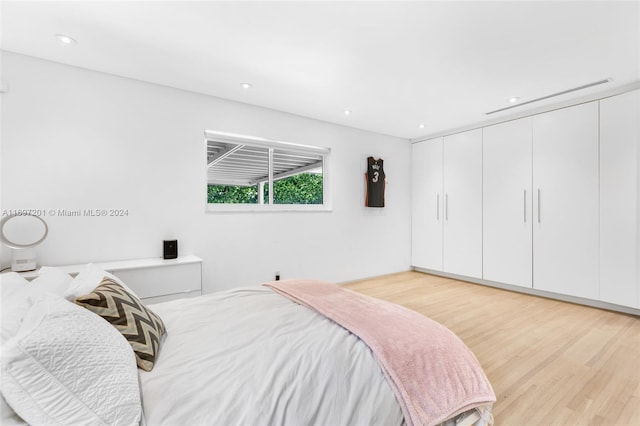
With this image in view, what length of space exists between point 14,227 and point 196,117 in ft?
6.17

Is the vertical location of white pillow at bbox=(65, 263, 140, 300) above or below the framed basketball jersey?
below

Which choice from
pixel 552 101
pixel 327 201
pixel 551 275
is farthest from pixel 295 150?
pixel 551 275

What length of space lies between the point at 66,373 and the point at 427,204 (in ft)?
16.9

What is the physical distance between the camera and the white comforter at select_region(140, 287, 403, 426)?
1005mm

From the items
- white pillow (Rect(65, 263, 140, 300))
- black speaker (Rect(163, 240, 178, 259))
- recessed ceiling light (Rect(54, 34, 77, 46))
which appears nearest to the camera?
white pillow (Rect(65, 263, 140, 300))

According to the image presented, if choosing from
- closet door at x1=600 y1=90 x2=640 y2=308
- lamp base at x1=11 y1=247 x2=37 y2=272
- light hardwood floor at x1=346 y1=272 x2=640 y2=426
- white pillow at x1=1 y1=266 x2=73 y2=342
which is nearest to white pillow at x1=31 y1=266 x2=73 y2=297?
white pillow at x1=1 y1=266 x2=73 y2=342

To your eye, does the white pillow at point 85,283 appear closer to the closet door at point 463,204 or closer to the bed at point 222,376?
the bed at point 222,376

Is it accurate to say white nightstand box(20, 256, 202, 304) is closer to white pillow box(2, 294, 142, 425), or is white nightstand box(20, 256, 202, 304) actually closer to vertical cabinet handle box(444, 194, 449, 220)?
white pillow box(2, 294, 142, 425)

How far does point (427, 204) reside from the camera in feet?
17.1

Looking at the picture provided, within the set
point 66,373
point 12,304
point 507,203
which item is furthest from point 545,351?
point 12,304

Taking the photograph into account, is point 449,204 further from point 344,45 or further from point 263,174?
point 344,45

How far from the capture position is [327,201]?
4512 millimetres

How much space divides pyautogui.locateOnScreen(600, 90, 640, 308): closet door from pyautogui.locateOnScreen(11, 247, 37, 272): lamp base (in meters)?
5.70

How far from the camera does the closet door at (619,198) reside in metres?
3.15
